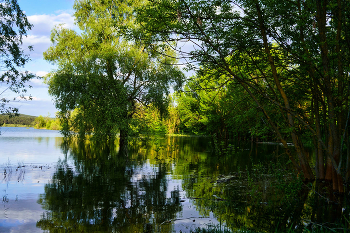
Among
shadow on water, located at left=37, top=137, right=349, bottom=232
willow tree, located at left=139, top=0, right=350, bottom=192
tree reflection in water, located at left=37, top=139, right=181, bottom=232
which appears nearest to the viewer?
shadow on water, located at left=37, top=137, right=349, bottom=232

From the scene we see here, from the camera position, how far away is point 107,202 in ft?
35.1

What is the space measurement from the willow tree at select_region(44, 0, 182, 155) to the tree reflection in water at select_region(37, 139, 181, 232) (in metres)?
11.2

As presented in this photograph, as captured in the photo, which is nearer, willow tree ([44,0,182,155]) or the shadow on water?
the shadow on water

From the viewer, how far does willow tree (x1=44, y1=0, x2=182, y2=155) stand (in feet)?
89.9

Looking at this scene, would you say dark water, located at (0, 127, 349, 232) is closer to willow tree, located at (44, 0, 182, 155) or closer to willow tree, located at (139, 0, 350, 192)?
willow tree, located at (139, 0, 350, 192)

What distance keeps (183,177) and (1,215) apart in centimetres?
875

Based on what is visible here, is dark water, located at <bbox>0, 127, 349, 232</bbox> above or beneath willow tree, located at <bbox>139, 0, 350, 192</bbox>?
beneath

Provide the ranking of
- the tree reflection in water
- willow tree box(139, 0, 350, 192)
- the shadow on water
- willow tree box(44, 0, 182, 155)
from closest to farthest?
the shadow on water, the tree reflection in water, willow tree box(139, 0, 350, 192), willow tree box(44, 0, 182, 155)

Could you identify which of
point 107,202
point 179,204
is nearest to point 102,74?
point 107,202

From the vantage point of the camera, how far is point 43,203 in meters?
10.6

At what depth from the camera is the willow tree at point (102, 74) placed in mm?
27406

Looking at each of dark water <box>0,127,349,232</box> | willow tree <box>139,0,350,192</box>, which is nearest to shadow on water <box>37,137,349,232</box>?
dark water <box>0,127,349,232</box>

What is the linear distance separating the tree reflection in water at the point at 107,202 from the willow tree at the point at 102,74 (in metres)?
11.2

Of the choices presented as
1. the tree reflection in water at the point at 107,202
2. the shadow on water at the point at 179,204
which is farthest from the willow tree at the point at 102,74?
the shadow on water at the point at 179,204
